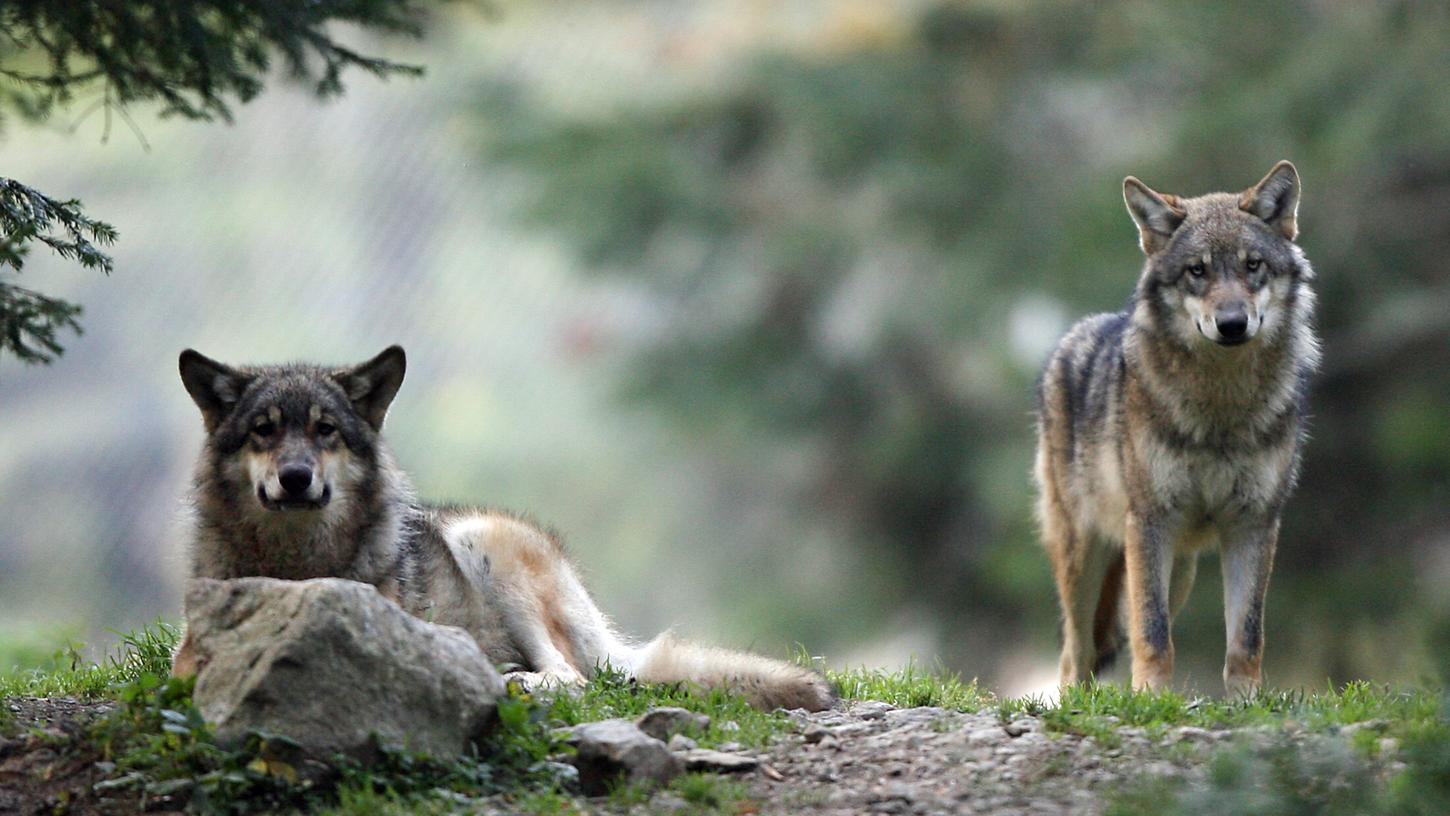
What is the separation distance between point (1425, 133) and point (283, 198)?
13.5 m

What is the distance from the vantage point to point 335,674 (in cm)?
536

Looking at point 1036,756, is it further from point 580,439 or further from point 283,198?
point 283,198

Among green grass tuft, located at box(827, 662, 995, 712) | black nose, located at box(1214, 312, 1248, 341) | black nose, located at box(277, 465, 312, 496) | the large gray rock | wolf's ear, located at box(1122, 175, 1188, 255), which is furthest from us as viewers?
wolf's ear, located at box(1122, 175, 1188, 255)

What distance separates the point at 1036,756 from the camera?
579cm

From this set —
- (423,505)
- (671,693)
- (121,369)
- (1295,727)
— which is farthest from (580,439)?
(1295,727)

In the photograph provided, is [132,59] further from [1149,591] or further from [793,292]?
[793,292]

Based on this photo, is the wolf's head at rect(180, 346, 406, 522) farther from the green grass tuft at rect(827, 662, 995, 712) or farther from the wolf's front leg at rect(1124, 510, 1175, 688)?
the wolf's front leg at rect(1124, 510, 1175, 688)

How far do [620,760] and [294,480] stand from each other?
1943 millimetres

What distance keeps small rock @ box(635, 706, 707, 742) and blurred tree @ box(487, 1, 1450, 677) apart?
10135mm

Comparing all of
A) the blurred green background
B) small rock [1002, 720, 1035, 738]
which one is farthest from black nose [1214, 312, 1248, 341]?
the blurred green background

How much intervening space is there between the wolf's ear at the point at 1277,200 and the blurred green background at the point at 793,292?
284 inches

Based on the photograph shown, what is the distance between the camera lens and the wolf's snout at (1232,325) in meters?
7.59

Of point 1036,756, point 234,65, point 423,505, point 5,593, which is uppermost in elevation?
point 5,593

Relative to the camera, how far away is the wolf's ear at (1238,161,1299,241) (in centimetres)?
805
